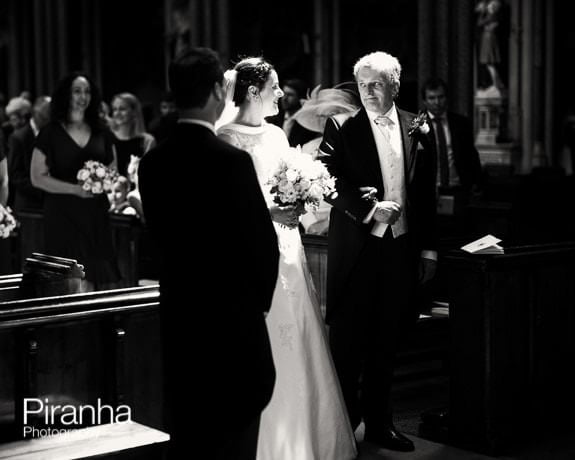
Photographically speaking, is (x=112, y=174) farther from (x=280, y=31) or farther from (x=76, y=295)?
(x=280, y=31)

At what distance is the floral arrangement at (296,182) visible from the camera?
13.7ft

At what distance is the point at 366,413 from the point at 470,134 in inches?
145

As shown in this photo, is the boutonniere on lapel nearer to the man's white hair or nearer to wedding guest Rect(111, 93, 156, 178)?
the man's white hair

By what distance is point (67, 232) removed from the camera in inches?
273

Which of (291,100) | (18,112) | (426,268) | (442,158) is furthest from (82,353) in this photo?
(18,112)

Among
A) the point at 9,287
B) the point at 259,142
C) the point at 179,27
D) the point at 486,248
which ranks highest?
the point at 179,27

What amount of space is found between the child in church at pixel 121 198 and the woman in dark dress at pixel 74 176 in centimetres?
23

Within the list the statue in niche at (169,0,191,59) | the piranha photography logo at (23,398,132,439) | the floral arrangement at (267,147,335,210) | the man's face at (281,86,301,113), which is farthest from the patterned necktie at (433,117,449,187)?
the statue in niche at (169,0,191,59)

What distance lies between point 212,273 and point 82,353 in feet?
5.26

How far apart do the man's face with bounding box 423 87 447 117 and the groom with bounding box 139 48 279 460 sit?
17.1ft

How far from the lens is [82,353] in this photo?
14.6 feet

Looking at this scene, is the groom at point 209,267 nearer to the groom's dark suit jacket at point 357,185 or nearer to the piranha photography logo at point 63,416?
the piranha photography logo at point 63,416

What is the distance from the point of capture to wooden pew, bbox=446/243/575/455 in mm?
4953

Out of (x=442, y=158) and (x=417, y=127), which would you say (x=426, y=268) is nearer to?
(x=417, y=127)
